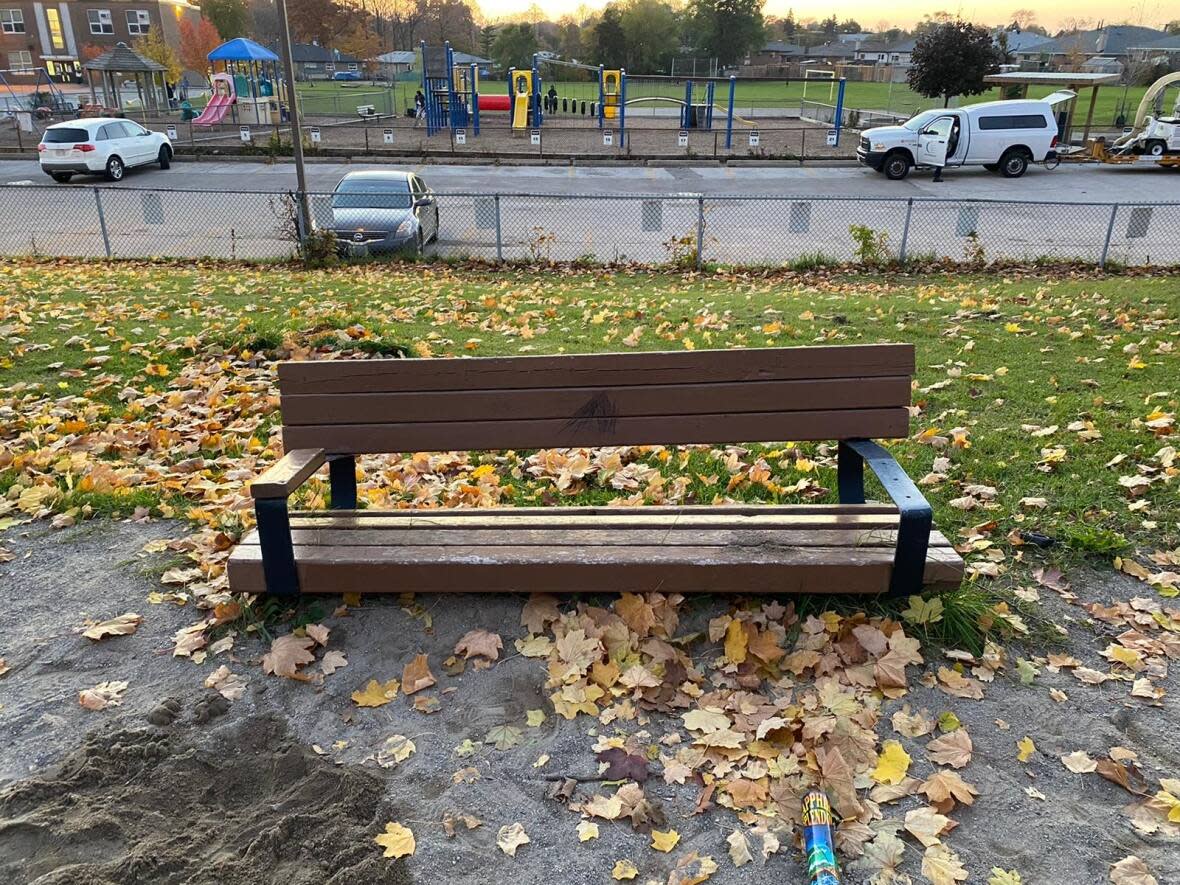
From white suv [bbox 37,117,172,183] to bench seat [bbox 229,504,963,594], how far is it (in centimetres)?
2666

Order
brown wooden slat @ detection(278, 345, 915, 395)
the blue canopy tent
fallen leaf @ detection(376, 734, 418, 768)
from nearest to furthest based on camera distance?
fallen leaf @ detection(376, 734, 418, 768)
brown wooden slat @ detection(278, 345, 915, 395)
the blue canopy tent

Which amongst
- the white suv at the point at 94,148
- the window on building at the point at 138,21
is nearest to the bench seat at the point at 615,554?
the white suv at the point at 94,148

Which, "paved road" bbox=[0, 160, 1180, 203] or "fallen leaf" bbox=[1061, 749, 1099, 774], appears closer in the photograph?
"fallen leaf" bbox=[1061, 749, 1099, 774]

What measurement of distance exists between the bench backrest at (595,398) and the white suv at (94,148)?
26497 mm

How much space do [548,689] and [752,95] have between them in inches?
2651

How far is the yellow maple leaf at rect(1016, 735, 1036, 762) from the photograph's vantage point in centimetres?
275

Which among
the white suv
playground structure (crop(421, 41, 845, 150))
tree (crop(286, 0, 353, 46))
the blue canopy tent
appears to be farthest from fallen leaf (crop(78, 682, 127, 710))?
tree (crop(286, 0, 353, 46))

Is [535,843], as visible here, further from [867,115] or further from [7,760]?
[867,115]

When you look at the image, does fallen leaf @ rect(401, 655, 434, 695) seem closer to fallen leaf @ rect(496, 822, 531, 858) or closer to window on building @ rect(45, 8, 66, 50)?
fallen leaf @ rect(496, 822, 531, 858)

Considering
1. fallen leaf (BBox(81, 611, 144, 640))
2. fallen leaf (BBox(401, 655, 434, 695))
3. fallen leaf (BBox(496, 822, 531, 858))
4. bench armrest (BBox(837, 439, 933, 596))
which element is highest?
bench armrest (BBox(837, 439, 933, 596))

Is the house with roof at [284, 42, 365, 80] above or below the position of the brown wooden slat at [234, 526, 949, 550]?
above

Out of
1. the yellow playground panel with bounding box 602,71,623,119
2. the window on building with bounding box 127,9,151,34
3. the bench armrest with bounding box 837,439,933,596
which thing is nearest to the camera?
the bench armrest with bounding box 837,439,933,596

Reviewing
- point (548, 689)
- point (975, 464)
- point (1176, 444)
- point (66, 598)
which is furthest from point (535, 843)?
point (1176, 444)

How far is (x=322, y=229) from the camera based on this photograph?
14281 millimetres
